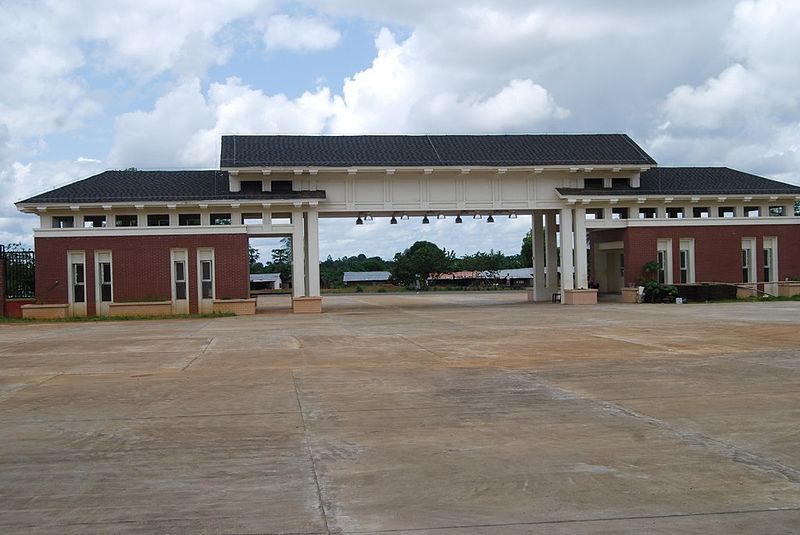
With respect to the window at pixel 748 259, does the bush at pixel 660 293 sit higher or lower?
lower

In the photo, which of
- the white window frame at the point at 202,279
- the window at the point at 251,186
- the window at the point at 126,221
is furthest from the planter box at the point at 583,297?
the window at the point at 126,221

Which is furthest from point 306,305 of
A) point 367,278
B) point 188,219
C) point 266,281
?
point 367,278

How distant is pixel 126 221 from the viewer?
125 feet

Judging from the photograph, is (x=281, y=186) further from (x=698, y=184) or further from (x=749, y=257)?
(x=749, y=257)

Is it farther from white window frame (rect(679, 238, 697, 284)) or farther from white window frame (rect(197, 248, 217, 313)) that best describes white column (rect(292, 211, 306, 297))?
white window frame (rect(679, 238, 697, 284))

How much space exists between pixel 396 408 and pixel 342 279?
12592 centimetres

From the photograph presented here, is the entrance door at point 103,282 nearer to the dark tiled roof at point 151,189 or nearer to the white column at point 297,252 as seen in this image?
the dark tiled roof at point 151,189

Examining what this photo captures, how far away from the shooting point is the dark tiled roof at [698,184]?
40.3 m

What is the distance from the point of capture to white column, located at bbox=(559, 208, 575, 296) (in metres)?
40.4

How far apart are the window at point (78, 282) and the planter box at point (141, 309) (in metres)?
2.00

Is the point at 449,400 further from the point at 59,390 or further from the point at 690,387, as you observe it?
the point at 59,390

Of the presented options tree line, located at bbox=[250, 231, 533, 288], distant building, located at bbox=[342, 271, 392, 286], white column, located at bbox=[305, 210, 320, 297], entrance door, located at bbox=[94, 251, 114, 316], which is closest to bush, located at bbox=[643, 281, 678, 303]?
white column, located at bbox=[305, 210, 320, 297]

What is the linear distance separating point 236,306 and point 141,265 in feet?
16.5

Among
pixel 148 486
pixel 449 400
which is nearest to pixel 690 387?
pixel 449 400
